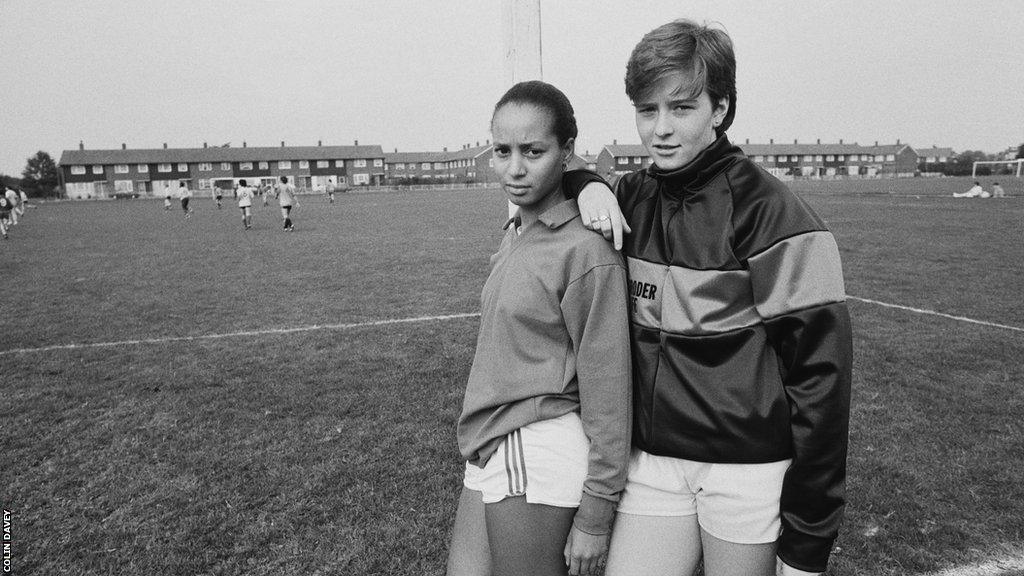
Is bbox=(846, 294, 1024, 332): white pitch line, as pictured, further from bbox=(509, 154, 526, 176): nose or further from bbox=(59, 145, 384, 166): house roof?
bbox=(59, 145, 384, 166): house roof

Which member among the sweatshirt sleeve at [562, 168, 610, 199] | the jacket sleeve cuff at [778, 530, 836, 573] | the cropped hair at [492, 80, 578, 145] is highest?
the cropped hair at [492, 80, 578, 145]

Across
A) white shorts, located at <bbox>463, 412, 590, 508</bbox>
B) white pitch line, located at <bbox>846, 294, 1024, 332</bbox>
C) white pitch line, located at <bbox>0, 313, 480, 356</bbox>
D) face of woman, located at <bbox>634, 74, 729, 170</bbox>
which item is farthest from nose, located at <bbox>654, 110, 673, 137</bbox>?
white pitch line, located at <bbox>846, 294, 1024, 332</bbox>

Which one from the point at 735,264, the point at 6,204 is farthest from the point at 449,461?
Answer: the point at 6,204

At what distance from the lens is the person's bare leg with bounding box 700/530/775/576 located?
168 centimetres

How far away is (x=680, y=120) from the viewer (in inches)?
70.0

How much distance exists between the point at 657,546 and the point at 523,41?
2359 millimetres

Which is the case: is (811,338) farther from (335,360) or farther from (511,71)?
(335,360)

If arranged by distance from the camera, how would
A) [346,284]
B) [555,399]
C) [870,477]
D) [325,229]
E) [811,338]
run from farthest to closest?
[325,229]
[346,284]
[870,477]
[555,399]
[811,338]

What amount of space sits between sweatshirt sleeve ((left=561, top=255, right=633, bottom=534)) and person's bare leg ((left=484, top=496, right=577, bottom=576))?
87 millimetres

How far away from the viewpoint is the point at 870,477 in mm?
3852

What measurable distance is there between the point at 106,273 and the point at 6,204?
16928mm

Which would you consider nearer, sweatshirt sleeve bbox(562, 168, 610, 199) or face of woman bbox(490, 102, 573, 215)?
face of woman bbox(490, 102, 573, 215)

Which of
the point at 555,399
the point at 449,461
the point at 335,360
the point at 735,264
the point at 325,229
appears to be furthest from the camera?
the point at 325,229

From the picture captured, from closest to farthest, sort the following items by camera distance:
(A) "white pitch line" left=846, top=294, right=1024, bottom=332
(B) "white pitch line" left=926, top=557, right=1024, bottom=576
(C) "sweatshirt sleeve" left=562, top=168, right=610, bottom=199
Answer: (C) "sweatshirt sleeve" left=562, top=168, right=610, bottom=199, (B) "white pitch line" left=926, top=557, right=1024, bottom=576, (A) "white pitch line" left=846, top=294, right=1024, bottom=332
